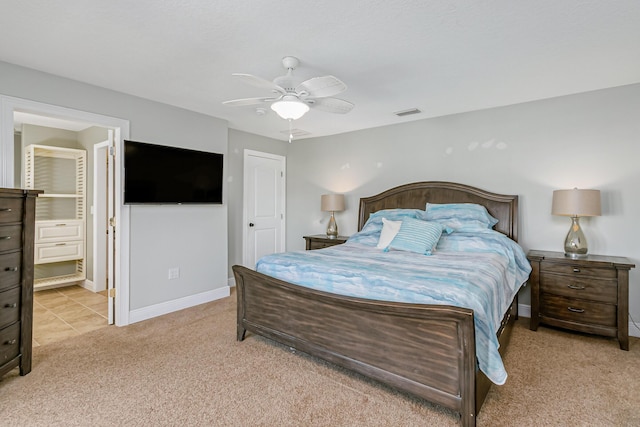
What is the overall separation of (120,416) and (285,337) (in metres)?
1.15

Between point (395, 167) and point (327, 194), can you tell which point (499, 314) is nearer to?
point (395, 167)

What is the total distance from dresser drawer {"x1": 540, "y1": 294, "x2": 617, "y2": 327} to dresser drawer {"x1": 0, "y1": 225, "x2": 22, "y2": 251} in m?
4.46

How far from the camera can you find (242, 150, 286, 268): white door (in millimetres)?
4980

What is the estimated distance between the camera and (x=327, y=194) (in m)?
5.05

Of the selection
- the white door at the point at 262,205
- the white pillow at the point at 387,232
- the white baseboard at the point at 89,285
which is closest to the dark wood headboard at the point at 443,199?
the white pillow at the point at 387,232

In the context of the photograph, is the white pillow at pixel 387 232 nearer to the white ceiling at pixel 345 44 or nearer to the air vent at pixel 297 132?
the white ceiling at pixel 345 44

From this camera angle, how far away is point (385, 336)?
6.62 ft

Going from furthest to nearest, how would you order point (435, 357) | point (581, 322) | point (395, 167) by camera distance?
1. point (395, 167)
2. point (581, 322)
3. point (435, 357)

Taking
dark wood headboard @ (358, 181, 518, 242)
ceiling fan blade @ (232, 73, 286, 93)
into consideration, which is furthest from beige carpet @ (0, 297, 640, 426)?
ceiling fan blade @ (232, 73, 286, 93)

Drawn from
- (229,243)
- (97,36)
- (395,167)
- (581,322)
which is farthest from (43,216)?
(581,322)

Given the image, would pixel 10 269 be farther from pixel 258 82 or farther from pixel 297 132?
pixel 297 132

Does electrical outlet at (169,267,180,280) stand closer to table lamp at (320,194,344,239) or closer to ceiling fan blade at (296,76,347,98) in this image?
table lamp at (320,194,344,239)

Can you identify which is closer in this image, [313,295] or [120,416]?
[120,416]

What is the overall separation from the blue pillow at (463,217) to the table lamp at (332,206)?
53.3 inches
